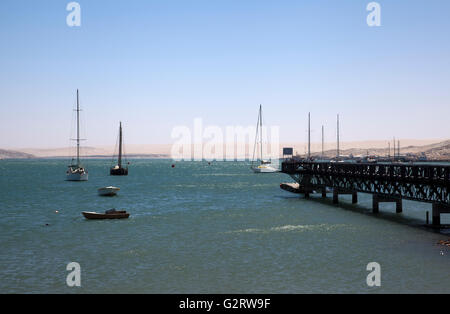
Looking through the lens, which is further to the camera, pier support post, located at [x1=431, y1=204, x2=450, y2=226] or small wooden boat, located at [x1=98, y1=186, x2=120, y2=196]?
small wooden boat, located at [x1=98, y1=186, x2=120, y2=196]

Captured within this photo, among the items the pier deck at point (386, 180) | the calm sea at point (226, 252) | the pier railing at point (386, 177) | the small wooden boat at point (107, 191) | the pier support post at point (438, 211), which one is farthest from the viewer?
the small wooden boat at point (107, 191)

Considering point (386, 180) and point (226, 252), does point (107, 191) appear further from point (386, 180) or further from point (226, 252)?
point (226, 252)

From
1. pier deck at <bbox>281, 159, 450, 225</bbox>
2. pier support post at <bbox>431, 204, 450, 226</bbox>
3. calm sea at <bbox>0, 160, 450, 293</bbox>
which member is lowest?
calm sea at <bbox>0, 160, 450, 293</bbox>

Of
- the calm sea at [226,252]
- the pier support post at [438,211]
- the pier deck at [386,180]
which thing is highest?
the pier deck at [386,180]

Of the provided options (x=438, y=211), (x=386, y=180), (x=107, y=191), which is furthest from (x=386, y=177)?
(x=107, y=191)

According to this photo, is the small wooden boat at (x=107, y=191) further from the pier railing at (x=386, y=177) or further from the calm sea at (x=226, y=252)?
the pier railing at (x=386, y=177)

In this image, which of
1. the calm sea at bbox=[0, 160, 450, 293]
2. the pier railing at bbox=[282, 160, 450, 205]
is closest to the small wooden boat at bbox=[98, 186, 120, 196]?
the calm sea at bbox=[0, 160, 450, 293]

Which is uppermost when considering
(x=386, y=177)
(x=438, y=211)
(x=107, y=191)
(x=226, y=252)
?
(x=386, y=177)

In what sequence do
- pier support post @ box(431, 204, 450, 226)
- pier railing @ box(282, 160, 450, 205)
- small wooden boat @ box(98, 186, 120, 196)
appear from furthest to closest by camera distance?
1. small wooden boat @ box(98, 186, 120, 196)
2. pier railing @ box(282, 160, 450, 205)
3. pier support post @ box(431, 204, 450, 226)

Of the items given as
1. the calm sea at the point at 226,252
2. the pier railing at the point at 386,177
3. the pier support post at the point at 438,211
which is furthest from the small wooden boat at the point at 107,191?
the pier support post at the point at 438,211

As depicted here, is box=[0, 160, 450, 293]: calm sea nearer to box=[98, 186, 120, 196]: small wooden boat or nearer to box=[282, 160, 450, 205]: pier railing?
box=[282, 160, 450, 205]: pier railing
